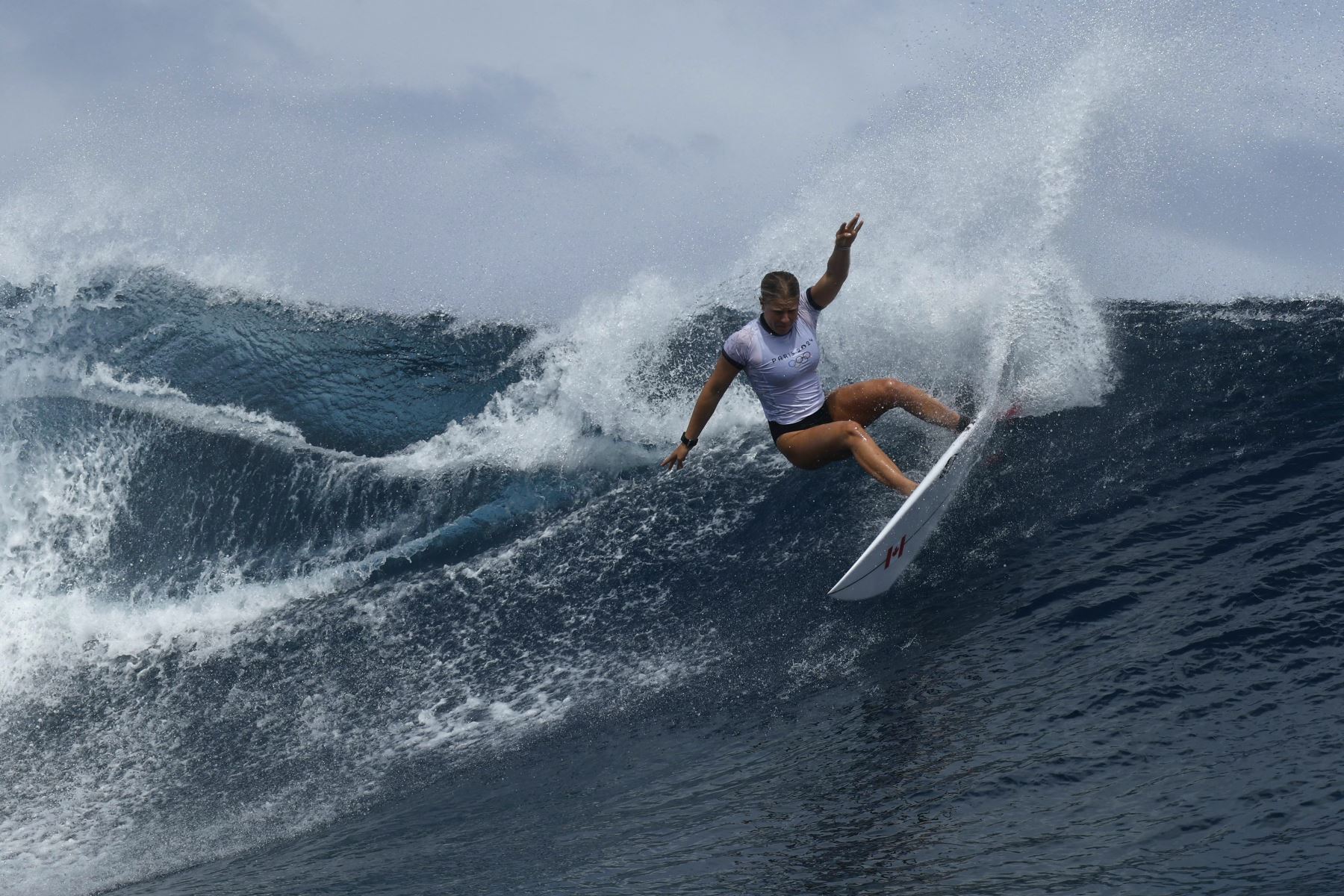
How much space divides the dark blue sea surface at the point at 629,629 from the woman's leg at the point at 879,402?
0.73m

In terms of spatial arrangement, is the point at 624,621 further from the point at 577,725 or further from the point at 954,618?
the point at 954,618

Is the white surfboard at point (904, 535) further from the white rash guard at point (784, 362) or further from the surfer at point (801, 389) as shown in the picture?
the white rash guard at point (784, 362)

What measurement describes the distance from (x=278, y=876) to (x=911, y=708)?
3.26 meters

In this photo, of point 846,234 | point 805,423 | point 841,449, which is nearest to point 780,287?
point 846,234

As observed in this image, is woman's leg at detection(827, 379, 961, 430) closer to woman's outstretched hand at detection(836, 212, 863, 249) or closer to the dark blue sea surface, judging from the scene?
the dark blue sea surface

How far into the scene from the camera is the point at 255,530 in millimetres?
9969

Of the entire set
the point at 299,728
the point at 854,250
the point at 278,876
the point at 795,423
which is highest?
the point at 854,250

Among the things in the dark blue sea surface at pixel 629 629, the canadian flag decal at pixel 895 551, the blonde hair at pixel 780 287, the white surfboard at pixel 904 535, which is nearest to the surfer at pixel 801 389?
the blonde hair at pixel 780 287

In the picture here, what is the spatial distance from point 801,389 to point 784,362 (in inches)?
10.6

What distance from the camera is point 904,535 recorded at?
687 centimetres

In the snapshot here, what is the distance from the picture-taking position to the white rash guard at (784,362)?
22.3 feet

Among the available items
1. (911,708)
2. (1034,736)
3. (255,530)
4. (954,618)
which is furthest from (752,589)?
(255,530)

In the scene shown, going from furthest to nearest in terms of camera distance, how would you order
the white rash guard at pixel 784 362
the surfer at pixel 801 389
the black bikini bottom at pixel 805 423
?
the black bikini bottom at pixel 805 423
the white rash guard at pixel 784 362
the surfer at pixel 801 389

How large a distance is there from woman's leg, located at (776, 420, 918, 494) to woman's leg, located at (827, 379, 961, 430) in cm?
27
